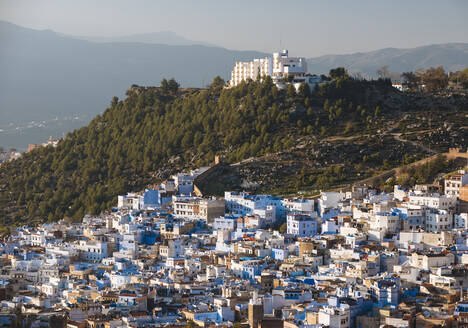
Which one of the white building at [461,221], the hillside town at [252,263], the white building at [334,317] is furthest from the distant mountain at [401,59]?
the white building at [334,317]

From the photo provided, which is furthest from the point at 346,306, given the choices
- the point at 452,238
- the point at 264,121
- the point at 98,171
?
the point at 98,171

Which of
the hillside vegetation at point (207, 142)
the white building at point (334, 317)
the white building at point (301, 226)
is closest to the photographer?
the white building at point (334, 317)

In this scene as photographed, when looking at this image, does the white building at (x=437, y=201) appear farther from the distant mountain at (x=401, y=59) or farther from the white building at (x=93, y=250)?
the distant mountain at (x=401, y=59)

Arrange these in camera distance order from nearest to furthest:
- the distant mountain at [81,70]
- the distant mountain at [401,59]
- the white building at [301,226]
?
the white building at [301,226], the distant mountain at [81,70], the distant mountain at [401,59]

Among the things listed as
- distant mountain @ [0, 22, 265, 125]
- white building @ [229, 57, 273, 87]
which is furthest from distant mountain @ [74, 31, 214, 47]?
white building @ [229, 57, 273, 87]

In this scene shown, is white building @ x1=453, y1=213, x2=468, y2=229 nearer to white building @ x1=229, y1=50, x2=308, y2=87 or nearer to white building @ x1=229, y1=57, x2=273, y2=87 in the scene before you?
white building @ x1=229, y1=50, x2=308, y2=87

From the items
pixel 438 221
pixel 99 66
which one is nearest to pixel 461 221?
pixel 438 221
